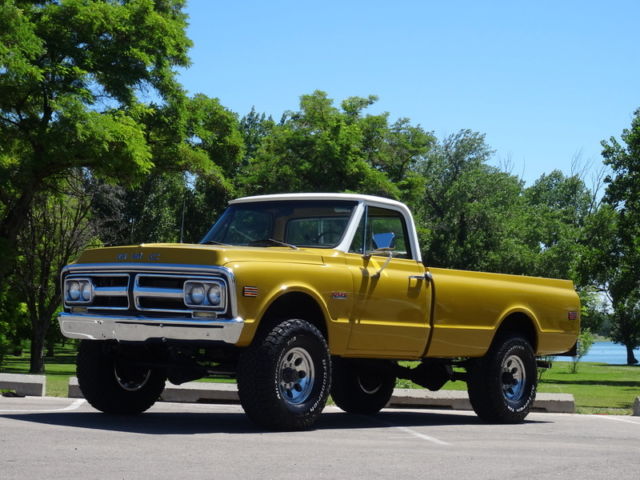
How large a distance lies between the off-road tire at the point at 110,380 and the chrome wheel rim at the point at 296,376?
1894mm

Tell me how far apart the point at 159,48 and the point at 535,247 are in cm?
4659

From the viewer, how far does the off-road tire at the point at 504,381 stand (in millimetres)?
12062

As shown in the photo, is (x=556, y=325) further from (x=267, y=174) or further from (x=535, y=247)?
(x=535, y=247)

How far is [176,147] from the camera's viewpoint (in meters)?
34.4

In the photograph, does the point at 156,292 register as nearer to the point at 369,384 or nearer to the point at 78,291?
the point at 78,291

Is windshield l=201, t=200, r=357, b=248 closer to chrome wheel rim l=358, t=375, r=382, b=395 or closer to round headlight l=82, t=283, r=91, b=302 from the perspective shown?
round headlight l=82, t=283, r=91, b=302

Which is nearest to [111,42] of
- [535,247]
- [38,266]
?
[38,266]

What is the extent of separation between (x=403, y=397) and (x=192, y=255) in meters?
6.70

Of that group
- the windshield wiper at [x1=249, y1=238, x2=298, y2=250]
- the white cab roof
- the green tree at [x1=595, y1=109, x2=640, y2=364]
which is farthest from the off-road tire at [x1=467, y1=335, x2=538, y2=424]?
the green tree at [x1=595, y1=109, x2=640, y2=364]

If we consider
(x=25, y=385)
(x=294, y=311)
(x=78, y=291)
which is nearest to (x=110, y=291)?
(x=78, y=291)

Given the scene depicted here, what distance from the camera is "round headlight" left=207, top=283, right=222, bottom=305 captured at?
9.00 meters

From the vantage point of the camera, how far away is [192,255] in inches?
363

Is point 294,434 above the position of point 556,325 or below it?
below

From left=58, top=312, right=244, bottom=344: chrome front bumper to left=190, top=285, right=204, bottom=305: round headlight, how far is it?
0.57ft
